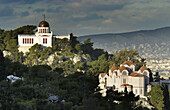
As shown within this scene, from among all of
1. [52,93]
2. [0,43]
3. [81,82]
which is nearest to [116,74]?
[81,82]

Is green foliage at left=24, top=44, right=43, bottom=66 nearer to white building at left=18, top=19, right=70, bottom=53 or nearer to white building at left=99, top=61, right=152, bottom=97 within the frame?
white building at left=18, top=19, right=70, bottom=53

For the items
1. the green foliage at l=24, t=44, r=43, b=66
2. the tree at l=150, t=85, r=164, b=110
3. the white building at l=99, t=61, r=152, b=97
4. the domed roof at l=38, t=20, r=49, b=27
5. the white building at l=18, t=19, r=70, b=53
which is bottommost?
the tree at l=150, t=85, r=164, b=110

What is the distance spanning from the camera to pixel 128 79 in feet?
209

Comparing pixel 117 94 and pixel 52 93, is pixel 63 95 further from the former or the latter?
pixel 117 94

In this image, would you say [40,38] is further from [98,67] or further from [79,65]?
[98,67]

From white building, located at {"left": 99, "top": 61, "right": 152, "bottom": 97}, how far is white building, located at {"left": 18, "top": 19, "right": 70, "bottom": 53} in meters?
19.7

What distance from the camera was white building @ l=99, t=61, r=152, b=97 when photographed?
6178 cm

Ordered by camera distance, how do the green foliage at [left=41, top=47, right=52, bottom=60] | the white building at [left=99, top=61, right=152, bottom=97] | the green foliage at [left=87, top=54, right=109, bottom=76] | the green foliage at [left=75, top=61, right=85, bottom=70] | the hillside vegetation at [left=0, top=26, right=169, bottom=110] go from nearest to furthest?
the hillside vegetation at [left=0, top=26, right=169, bottom=110] → the white building at [left=99, top=61, right=152, bottom=97] → the green foliage at [left=87, top=54, right=109, bottom=76] → the green foliage at [left=75, top=61, right=85, bottom=70] → the green foliage at [left=41, top=47, right=52, bottom=60]

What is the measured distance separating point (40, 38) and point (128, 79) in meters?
27.2

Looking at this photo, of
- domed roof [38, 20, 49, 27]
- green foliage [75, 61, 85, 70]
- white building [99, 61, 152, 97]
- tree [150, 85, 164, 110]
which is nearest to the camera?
tree [150, 85, 164, 110]

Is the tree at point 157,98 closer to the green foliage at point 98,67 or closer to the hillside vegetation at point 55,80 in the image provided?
the hillside vegetation at point 55,80

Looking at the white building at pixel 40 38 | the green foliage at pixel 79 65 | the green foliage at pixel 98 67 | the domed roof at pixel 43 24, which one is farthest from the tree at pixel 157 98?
the domed roof at pixel 43 24

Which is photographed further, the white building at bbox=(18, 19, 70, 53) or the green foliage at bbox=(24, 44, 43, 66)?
the white building at bbox=(18, 19, 70, 53)

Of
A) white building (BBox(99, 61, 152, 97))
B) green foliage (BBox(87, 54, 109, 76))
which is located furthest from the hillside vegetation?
white building (BBox(99, 61, 152, 97))
